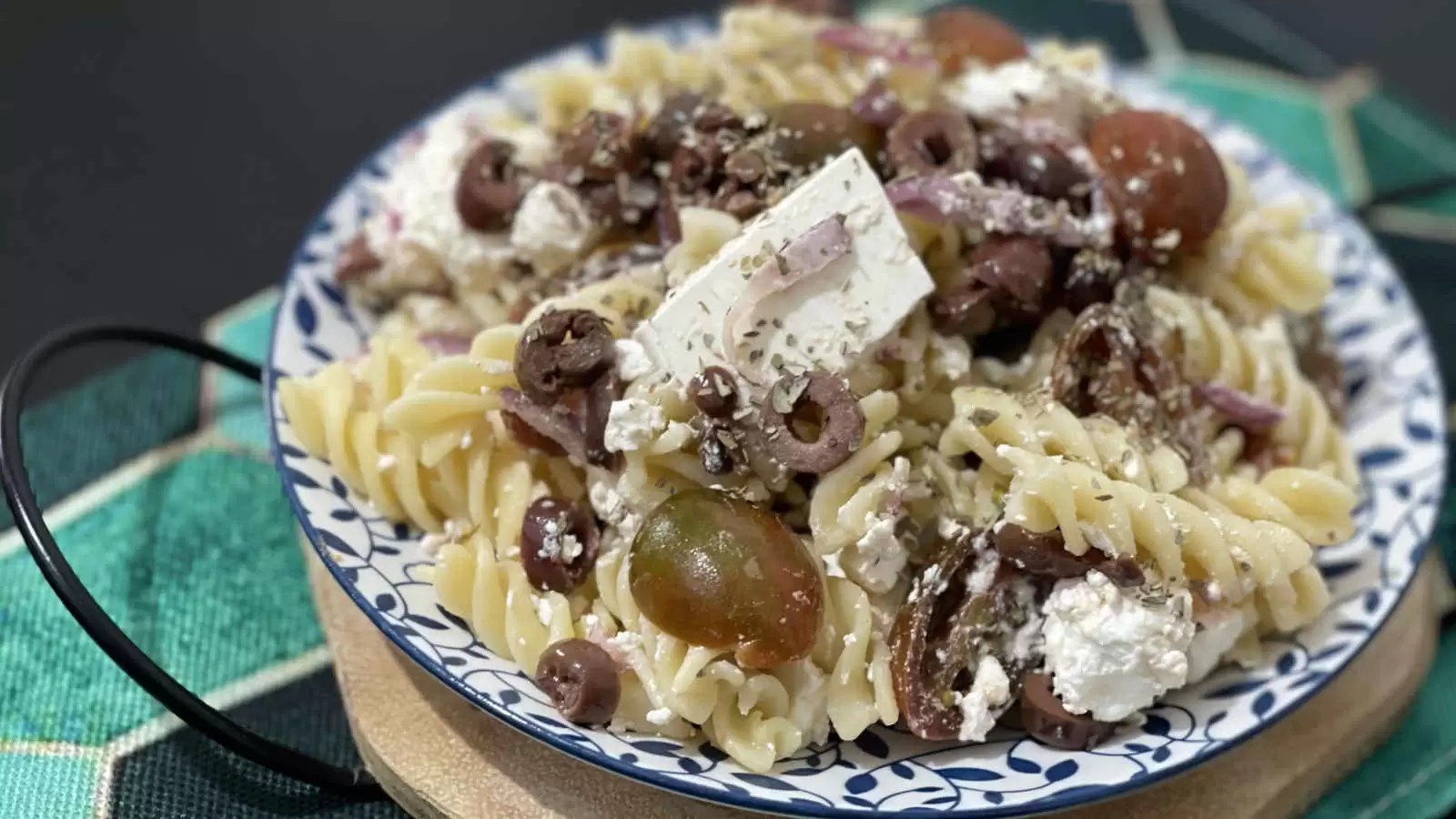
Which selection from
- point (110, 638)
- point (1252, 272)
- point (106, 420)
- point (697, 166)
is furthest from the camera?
point (106, 420)

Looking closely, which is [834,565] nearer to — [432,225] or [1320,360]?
[432,225]

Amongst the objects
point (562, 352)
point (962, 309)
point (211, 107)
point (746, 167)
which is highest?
point (211, 107)

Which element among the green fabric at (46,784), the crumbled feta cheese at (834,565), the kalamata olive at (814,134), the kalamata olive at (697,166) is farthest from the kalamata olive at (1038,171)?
the green fabric at (46,784)

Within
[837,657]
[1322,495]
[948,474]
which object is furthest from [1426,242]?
[837,657]

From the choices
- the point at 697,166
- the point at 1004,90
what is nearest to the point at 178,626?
the point at 697,166

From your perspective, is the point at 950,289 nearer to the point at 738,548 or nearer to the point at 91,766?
the point at 738,548

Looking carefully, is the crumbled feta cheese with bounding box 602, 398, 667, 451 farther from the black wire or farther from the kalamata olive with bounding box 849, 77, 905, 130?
the kalamata olive with bounding box 849, 77, 905, 130
